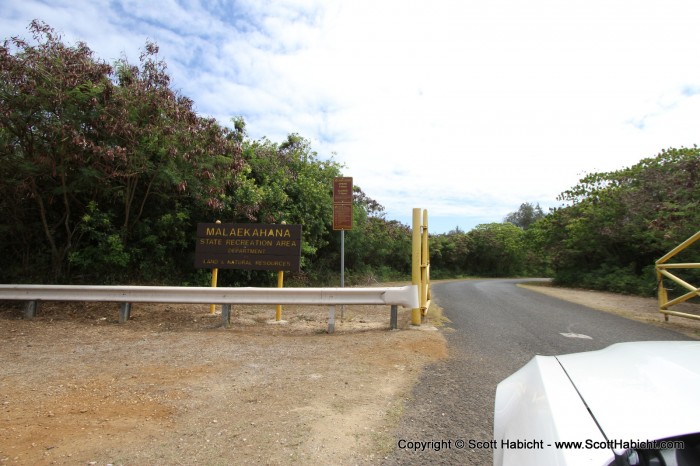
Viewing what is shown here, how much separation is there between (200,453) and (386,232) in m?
21.0

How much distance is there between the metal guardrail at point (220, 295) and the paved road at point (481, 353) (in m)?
1.26

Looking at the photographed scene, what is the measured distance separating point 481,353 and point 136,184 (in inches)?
328

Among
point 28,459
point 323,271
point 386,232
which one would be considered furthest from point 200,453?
point 386,232

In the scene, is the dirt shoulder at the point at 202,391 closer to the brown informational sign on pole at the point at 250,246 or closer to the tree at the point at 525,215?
the brown informational sign on pole at the point at 250,246

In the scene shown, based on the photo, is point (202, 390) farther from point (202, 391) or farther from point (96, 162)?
point (96, 162)

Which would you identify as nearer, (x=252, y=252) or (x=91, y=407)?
(x=91, y=407)

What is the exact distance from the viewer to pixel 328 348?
247 inches

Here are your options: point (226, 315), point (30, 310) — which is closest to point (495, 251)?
point (226, 315)

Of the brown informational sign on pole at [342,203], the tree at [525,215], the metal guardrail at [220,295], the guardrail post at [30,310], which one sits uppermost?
the tree at [525,215]

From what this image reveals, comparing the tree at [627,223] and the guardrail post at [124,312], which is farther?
the tree at [627,223]

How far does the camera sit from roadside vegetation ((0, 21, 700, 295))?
796cm

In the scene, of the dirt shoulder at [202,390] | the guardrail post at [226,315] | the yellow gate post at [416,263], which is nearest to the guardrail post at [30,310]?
the dirt shoulder at [202,390]

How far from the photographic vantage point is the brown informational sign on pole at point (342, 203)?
29.1 ft

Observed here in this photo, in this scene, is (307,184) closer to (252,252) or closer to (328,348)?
(252,252)
